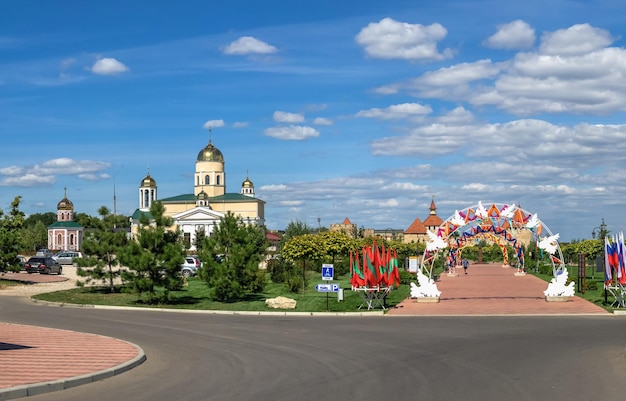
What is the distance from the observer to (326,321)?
2600cm

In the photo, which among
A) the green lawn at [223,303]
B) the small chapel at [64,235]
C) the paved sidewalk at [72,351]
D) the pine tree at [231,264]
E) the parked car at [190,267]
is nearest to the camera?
the paved sidewalk at [72,351]

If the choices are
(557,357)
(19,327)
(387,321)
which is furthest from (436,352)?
(19,327)

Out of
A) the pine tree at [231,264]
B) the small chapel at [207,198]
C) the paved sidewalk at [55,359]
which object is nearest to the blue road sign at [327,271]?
the pine tree at [231,264]

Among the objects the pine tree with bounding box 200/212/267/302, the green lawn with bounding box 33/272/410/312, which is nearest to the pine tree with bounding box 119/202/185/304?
the green lawn with bounding box 33/272/410/312

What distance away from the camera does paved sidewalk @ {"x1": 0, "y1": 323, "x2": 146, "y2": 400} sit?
12273 mm

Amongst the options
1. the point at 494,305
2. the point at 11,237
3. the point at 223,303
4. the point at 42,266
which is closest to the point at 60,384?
the point at 223,303

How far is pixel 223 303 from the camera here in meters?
33.2

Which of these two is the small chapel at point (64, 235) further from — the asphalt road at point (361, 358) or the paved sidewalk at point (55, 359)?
the paved sidewalk at point (55, 359)

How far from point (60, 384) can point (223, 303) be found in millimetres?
20874

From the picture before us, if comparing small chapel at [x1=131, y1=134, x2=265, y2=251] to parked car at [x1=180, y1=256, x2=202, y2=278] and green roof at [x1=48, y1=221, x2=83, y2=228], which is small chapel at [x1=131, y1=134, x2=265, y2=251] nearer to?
green roof at [x1=48, y1=221, x2=83, y2=228]

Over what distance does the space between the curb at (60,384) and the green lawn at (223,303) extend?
16803 mm

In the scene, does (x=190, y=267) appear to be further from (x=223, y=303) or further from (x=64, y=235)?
(x=64, y=235)

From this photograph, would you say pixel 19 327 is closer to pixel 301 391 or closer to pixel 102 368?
pixel 102 368

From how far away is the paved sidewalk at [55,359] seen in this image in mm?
12273
